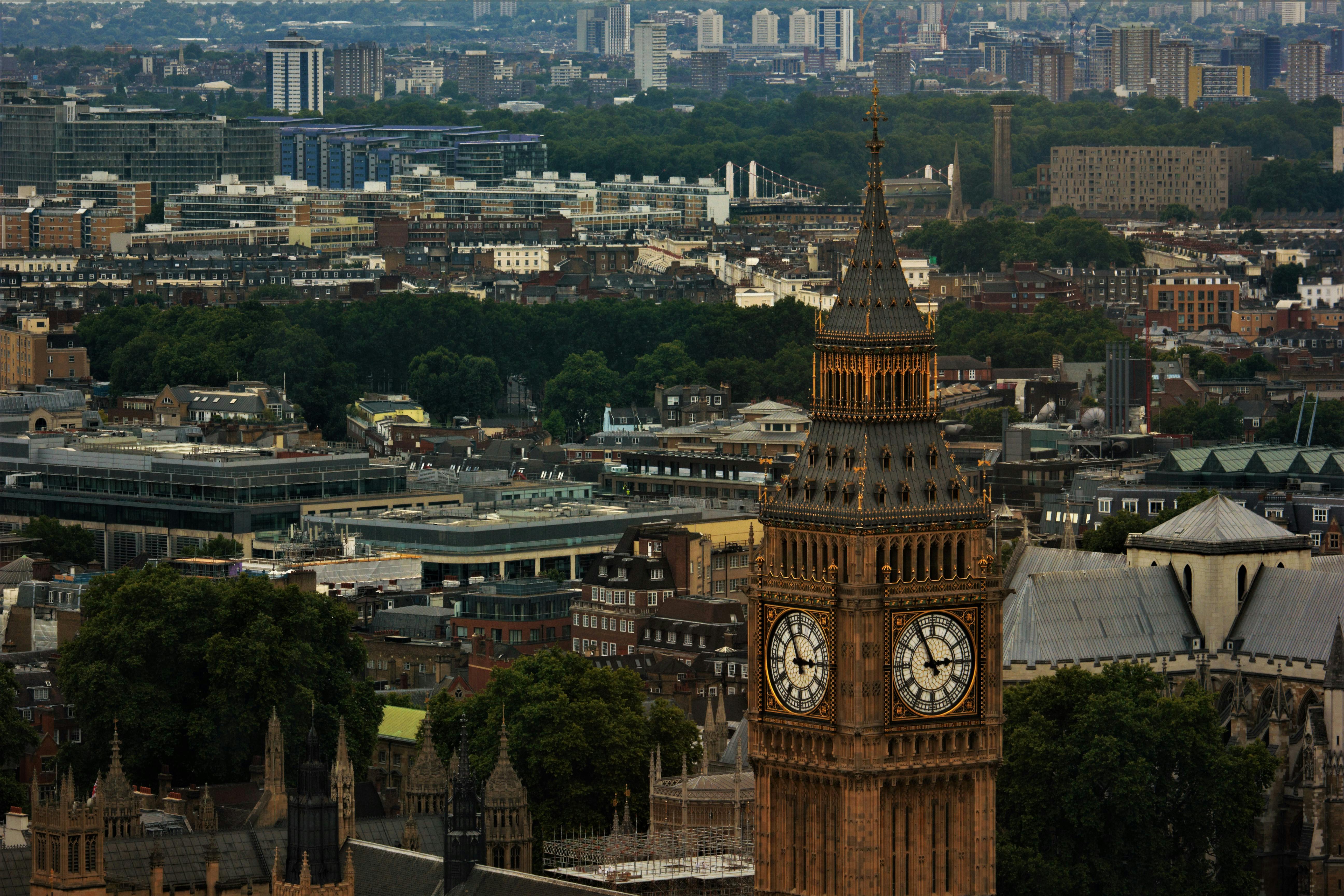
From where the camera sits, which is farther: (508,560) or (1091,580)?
(508,560)

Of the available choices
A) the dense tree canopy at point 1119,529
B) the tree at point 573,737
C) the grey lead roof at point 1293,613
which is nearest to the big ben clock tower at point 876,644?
the tree at point 573,737

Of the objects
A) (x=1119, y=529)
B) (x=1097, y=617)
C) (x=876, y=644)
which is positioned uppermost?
(x=876, y=644)

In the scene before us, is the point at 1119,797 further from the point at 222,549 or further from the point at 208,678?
the point at 222,549

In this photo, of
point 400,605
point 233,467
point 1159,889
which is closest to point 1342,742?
point 1159,889

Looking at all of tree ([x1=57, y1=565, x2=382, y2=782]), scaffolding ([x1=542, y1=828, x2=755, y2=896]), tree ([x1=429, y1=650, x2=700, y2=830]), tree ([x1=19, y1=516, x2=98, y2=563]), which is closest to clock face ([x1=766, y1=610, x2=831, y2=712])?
scaffolding ([x1=542, y1=828, x2=755, y2=896])

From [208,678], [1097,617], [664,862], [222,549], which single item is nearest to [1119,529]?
[1097,617]

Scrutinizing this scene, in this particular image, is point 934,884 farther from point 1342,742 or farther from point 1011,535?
point 1011,535

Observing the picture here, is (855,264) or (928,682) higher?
(855,264)
